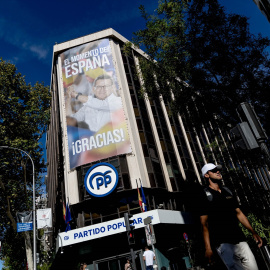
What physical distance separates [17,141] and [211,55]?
2025 centimetres

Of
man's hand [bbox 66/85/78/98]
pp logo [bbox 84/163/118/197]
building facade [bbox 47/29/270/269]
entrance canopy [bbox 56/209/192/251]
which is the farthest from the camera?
man's hand [bbox 66/85/78/98]

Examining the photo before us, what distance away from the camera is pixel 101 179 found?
2208cm

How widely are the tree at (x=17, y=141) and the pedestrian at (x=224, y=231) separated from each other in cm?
2136

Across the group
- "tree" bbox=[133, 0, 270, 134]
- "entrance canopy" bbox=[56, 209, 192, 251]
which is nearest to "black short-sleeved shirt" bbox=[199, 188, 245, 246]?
"tree" bbox=[133, 0, 270, 134]

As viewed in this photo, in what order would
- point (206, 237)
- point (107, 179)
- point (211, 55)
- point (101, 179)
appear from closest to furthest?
point (206, 237) < point (211, 55) < point (107, 179) < point (101, 179)

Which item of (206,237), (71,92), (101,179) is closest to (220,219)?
(206,237)

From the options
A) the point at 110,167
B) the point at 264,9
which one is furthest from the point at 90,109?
the point at 264,9

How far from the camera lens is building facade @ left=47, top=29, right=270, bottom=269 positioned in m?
20.4

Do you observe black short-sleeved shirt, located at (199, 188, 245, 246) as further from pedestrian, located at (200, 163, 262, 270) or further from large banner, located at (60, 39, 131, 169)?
large banner, located at (60, 39, 131, 169)

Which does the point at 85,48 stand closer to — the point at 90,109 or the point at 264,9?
the point at 90,109

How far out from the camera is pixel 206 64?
16.6 m

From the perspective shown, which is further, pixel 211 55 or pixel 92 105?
pixel 92 105

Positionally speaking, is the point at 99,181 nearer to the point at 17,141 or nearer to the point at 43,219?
the point at 43,219

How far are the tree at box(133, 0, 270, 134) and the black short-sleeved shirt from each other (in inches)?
498
